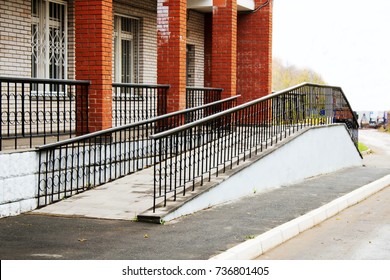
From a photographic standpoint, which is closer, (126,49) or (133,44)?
(126,49)

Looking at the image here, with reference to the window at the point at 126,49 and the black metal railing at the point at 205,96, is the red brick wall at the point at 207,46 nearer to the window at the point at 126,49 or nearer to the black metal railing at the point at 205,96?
the black metal railing at the point at 205,96

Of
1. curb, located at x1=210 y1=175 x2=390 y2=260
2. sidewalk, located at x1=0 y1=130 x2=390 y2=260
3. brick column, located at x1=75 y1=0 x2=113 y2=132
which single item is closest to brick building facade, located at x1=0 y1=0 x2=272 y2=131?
brick column, located at x1=75 y1=0 x2=113 y2=132

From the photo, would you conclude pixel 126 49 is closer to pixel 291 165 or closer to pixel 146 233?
pixel 291 165

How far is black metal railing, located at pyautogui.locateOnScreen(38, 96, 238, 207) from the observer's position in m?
9.68

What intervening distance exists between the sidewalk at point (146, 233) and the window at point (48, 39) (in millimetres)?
5206

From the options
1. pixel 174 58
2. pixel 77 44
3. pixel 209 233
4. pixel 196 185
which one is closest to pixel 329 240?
pixel 209 233

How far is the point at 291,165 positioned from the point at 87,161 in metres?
5.14

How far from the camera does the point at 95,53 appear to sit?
11344 mm

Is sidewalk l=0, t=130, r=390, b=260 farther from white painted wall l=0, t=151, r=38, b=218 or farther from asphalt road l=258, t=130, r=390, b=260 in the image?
asphalt road l=258, t=130, r=390, b=260

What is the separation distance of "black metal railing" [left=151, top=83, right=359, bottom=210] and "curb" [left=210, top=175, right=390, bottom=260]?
5.93ft

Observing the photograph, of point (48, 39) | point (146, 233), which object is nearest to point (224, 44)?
point (48, 39)

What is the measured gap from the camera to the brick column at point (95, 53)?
37.1 feet

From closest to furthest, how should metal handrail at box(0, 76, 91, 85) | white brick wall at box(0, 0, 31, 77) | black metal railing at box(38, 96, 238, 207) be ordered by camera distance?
metal handrail at box(0, 76, 91, 85) < black metal railing at box(38, 96, 238, 207) < white brick wall at box(0, 0, 31, 77)

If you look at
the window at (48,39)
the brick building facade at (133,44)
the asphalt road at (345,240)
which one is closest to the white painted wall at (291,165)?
the asphalt road at (345,240)
